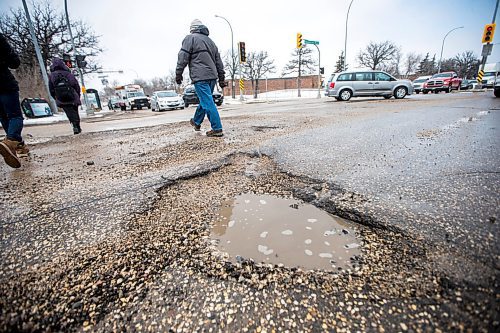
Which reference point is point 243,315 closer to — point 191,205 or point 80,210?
point 191,205

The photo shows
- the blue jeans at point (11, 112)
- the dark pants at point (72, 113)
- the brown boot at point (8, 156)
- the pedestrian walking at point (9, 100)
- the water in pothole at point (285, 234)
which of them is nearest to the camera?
the water in pothole at point (285, 234)

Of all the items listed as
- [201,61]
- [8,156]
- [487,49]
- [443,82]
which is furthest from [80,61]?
[487,49]

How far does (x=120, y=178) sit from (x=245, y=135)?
2.42m

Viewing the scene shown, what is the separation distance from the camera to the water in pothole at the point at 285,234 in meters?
1.25

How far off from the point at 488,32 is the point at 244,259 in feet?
87.7

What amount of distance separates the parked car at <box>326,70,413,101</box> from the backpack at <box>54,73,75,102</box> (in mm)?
11948

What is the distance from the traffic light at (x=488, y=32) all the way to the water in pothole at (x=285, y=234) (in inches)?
1014

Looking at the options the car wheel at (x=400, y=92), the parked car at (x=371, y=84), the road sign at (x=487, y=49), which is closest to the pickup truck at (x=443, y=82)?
the road sign at (x=487, y=49)

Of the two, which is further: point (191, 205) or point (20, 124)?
point (20, 124)

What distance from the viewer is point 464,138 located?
357 centimetres

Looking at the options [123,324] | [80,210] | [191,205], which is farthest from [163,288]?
[80,210]

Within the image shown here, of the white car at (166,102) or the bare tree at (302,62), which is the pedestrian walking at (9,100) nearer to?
the white car at (166,102)

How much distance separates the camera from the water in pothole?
1251 mm

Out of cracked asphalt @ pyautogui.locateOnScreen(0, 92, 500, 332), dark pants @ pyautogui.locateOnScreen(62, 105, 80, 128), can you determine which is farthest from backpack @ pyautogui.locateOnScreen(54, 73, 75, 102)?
cracked asphalt @ pyautogui.locateOnScreen(0, 92, 500, 332)
